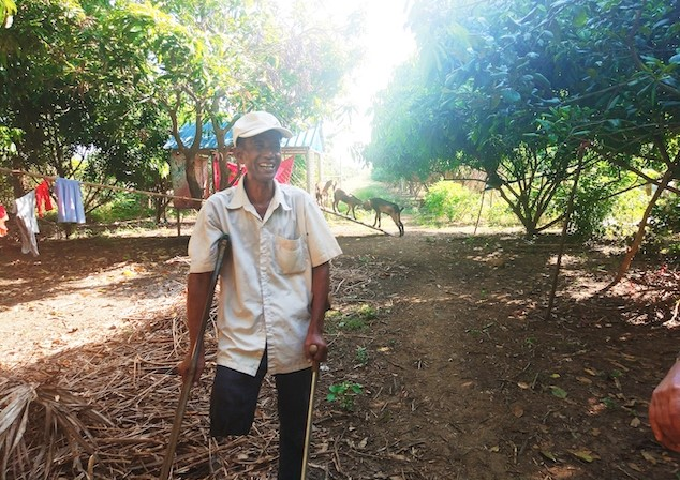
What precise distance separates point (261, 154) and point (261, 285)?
620 millimetres

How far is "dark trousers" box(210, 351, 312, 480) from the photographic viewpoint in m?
1.91

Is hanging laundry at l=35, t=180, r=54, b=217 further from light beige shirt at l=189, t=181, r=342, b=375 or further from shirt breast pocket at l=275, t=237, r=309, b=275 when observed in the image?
shirt breast pocket at l=275, t=237, r=309, b=275

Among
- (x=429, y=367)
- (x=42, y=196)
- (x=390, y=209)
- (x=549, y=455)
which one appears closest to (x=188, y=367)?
(x=549, y=455)

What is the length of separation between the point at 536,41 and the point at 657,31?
1022 millimetres

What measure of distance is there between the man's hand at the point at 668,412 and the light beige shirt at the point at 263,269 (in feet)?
4.37

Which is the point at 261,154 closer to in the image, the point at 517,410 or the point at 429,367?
the point at 517,410

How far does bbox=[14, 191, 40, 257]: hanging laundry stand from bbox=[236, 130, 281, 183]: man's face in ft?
22.7

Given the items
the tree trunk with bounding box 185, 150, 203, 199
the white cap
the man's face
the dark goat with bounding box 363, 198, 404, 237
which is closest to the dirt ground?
the man's face

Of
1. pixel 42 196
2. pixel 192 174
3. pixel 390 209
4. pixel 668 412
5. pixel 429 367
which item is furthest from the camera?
pixel 390 209

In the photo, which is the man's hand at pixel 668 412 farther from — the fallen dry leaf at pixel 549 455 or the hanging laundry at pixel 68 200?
the hanging laundry at pixel 68 200

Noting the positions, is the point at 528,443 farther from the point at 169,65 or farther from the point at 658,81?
the point at 169,65

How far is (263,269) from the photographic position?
197cm

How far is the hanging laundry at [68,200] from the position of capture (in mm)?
6973

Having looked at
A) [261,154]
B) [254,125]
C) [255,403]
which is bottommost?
[255,403]
